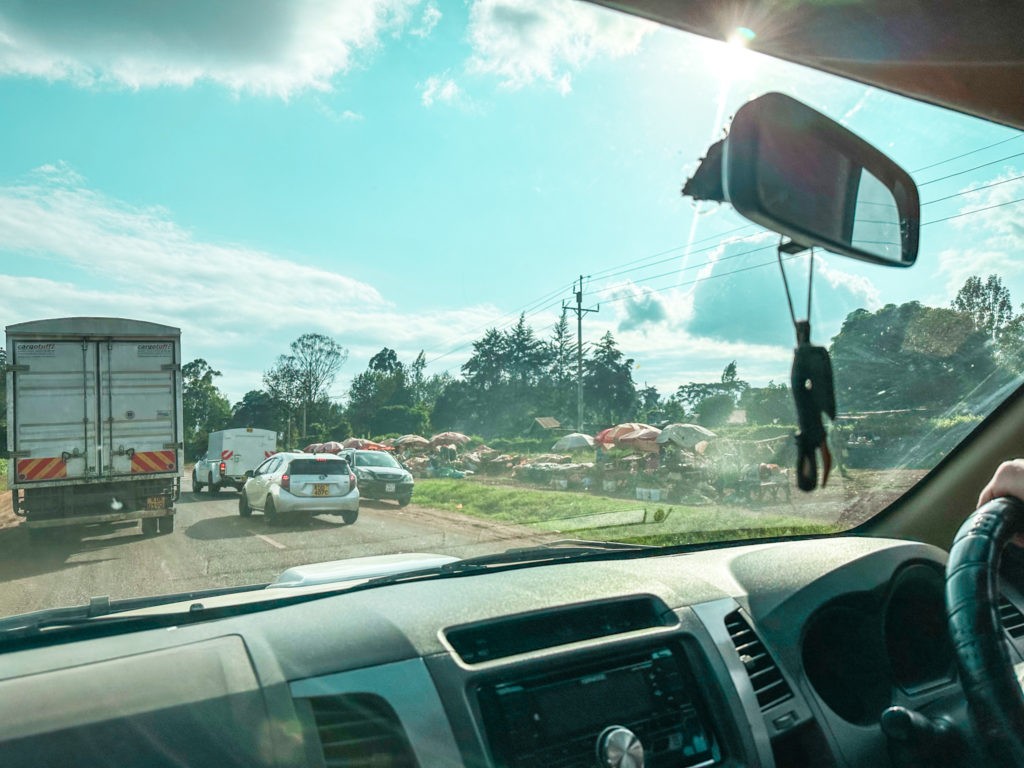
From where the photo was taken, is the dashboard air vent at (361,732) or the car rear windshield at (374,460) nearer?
the dashboard air vent at (361,732)

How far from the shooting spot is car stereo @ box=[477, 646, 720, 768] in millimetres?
2275

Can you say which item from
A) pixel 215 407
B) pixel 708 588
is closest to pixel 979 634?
pixel 708 588

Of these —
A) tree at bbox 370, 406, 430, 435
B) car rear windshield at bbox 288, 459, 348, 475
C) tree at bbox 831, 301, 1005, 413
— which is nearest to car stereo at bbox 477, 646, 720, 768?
tree at bbox 831, 301, 1005, 413

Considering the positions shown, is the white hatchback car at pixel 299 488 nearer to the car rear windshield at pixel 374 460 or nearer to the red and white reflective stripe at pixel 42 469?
the car rear windshield at pixel 374 460

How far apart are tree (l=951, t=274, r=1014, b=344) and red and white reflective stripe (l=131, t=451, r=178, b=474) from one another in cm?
778

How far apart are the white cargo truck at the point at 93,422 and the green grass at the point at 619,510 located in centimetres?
256

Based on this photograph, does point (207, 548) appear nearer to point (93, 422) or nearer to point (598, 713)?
point (598, 713)

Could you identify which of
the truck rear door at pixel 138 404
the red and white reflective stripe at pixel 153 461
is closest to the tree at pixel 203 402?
the red and white reflective stripe at pixel 153 461

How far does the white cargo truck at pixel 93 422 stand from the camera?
6867 millimetres

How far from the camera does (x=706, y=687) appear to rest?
2.66 meters

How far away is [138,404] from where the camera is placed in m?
11.3

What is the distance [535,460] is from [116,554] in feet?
11.1

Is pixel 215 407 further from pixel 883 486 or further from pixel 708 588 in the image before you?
pixel 883 486

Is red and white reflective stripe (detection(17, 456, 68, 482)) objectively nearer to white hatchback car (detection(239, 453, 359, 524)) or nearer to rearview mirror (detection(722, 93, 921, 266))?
white hatchback car (detection(239, 453, 359, 524))
